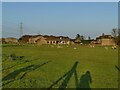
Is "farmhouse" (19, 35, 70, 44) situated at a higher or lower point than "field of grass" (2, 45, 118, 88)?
higher

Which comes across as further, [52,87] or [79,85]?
[79,85]

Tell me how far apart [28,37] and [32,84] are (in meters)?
152

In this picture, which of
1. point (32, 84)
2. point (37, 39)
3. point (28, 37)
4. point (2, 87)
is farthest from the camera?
point (28, 37)

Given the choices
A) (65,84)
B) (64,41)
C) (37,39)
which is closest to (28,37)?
(37,39)

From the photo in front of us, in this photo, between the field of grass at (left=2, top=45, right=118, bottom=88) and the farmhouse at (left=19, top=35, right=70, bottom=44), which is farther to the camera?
the farmhouse at (left=19, top=35, right=70, bottom=44)

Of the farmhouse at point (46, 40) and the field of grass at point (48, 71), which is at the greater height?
the farmhouse at point (46, 40)

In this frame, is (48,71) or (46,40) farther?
(46,40)

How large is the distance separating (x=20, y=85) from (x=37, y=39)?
139 metres

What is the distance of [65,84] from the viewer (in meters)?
11.1

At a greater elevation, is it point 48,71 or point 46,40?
point 46,40

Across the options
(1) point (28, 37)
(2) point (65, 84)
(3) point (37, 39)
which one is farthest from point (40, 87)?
(1) point (28, 37)

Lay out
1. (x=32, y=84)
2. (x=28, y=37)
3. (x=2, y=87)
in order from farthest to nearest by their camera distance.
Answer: (x=28, y=37) < (x=32, y=84) < (x=2, y=87)

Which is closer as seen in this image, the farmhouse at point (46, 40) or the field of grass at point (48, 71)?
the field of grass at point (48, 71)

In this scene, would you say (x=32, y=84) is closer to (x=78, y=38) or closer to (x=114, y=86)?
(x=114, y=86)
